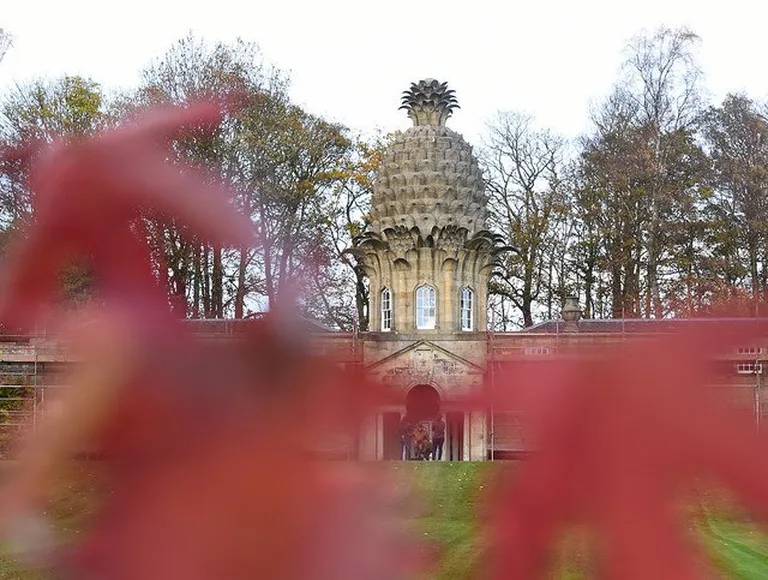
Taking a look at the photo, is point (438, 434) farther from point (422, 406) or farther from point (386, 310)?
point (386, 310)

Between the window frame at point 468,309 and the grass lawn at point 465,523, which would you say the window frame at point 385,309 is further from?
the grass lawn at point 465,523

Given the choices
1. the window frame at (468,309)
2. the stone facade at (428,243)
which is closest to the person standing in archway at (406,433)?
the stone facade at (428,243)

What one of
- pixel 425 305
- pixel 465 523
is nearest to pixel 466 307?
pixel 425 305

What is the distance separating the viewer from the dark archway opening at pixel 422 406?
0.43 m

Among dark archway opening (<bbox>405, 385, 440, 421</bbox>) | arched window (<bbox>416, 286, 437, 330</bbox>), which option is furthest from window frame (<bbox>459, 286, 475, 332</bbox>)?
dark archway opening (<bbox>405, 385, 440, 421</bbox>)

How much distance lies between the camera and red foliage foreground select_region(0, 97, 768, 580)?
0.28 metres

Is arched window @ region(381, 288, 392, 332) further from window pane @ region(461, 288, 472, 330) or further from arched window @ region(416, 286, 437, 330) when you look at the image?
window pane @ region(461, 288, 472, 330)

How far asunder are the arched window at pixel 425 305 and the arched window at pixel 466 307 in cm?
69

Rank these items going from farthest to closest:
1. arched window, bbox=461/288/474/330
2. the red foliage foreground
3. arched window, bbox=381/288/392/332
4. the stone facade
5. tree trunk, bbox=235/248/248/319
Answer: arched window, bbox=461/288/474/330, arched window, bbox=381/288/392/332, the stone facade, tree trunk, bbox=235/248/248/319, the red foliage foreground

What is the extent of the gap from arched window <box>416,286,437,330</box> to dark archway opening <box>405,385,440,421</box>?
17.7 metres

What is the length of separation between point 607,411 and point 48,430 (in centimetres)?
24

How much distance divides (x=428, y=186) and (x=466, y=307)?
116 inches

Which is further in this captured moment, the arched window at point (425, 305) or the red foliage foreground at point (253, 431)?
the arched window at point (425, 305)

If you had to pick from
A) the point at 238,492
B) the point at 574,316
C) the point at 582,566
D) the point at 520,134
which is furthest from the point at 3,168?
the point at 520,134
